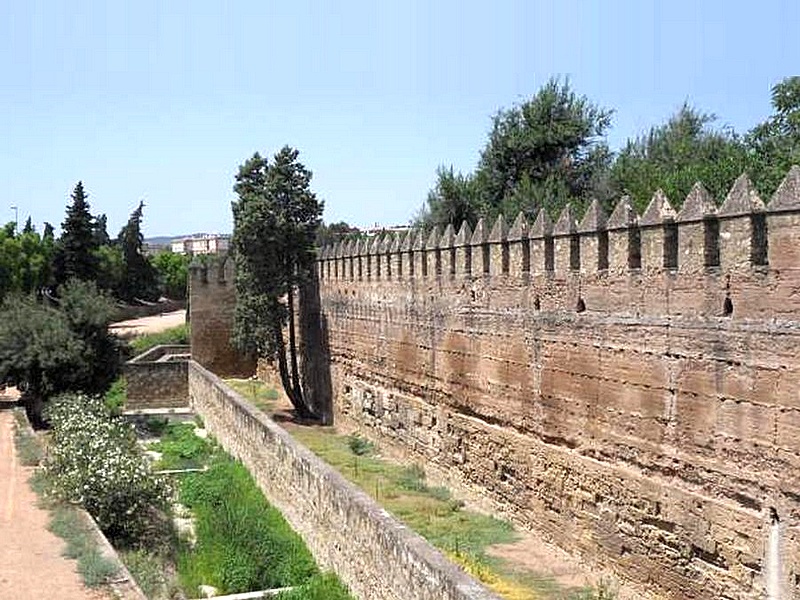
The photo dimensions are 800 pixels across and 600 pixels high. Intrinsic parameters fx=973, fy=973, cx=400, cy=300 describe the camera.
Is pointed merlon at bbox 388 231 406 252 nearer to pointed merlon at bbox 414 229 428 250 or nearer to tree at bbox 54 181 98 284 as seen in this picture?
pointed merlon at bbox 414 229 428 250

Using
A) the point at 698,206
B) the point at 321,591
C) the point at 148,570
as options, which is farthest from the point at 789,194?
the point at 148,570

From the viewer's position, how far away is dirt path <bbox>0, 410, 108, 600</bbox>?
843cm

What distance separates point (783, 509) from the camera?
667cm

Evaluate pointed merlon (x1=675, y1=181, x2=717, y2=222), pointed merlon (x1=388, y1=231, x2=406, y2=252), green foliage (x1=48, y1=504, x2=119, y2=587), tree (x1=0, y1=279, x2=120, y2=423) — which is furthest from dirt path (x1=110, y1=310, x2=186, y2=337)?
pointed merlon (x1=675, y1=181, x2=717, y2=222)

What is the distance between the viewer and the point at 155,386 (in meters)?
24.8

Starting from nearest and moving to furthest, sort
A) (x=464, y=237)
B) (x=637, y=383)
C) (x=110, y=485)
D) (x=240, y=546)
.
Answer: (x=637, y=383)
(x=240, y=546)
(x=110, y=485)
(x=464, y=237)

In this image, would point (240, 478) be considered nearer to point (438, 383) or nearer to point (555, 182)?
point (438, 383)

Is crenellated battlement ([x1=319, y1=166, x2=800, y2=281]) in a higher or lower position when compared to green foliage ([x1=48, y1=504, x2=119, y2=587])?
higher

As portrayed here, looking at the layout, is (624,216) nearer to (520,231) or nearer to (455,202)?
(520,231)

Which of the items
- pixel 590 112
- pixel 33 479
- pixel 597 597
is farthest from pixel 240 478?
pixel 590 112

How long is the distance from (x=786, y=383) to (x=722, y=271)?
1.09 m

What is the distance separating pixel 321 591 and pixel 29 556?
2.98 metres

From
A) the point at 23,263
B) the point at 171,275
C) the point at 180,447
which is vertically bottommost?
the point at 180,447

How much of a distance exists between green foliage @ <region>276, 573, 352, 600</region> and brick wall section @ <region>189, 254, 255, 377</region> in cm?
1620
